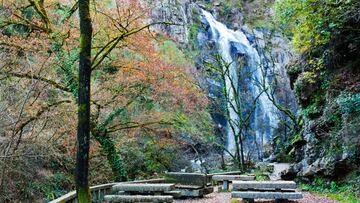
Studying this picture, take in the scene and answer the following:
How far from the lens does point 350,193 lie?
948 cm

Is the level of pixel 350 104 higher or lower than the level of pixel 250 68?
lower

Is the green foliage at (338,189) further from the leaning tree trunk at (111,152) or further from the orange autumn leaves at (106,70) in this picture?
the leaning tree trunk at (111,152)

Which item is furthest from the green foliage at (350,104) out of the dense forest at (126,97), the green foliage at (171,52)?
the green foliage at (171,52)

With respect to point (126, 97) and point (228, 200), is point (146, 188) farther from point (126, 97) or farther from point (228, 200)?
point (126, 97)

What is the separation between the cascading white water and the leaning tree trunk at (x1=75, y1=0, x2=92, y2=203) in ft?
81.0

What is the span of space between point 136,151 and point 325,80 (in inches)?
325

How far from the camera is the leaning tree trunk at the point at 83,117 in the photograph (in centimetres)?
570

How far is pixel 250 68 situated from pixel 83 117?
30348mm

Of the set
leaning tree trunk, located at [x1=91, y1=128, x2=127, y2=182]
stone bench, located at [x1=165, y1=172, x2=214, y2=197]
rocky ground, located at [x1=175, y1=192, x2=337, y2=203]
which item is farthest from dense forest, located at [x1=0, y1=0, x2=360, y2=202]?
stone bench, located at [x1=165, y1=172, x2=214, y2=197]

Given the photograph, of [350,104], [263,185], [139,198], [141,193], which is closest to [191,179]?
[141,193]

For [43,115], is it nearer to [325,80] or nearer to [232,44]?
[325,80]

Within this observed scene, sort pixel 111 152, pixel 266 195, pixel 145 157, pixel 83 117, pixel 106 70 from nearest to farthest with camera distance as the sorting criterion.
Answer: pixel 83 117
pixel 266 195
pixel 111 152
pixel 106 70
pixel 145 157

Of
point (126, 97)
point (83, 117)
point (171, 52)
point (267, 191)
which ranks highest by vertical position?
point (171, 52)

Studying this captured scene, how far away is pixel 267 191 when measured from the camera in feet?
28.1
